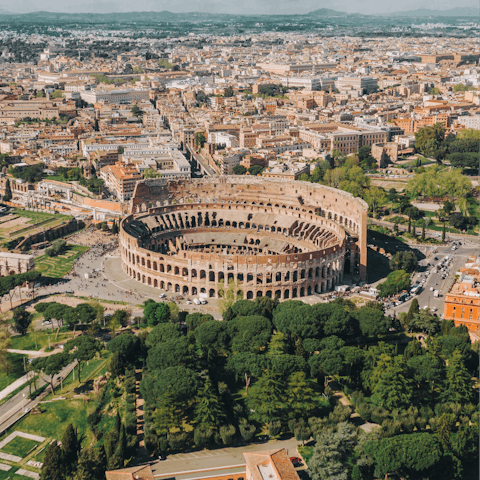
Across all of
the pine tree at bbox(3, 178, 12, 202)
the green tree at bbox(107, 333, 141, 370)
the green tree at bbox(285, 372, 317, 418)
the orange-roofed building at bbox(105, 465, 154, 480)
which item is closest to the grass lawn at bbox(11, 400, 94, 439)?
the green tree at bbox(107, 333, 141, 370)

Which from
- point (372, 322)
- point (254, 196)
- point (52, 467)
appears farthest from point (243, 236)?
point (52, 467)

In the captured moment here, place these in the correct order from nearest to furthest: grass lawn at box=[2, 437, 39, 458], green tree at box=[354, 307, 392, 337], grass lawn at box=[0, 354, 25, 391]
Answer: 1. grass lawn at box=[2, 437, 39, 458]
2. grass lawn at box=[0, 354, 25, 391]
3. green tree at box=[354, 307, 392, 337]

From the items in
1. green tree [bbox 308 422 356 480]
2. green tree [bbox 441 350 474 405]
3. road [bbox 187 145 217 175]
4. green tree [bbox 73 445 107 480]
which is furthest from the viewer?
road [bbox 187 145 217 175]

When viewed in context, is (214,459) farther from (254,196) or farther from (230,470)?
(254,196)

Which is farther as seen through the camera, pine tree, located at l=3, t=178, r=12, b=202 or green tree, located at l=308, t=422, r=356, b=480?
pine tree, located at l=3, t=178, r=12, b=202

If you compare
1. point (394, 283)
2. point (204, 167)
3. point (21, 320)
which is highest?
point (21, 320)

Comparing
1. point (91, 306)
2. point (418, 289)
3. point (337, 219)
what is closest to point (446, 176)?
point (337, 219)

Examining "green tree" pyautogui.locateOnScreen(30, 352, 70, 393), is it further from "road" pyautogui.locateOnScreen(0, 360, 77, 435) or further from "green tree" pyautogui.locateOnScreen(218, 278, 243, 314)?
"green tree" pyautogui.locateOnScreen(218, 278, 243, 314)
